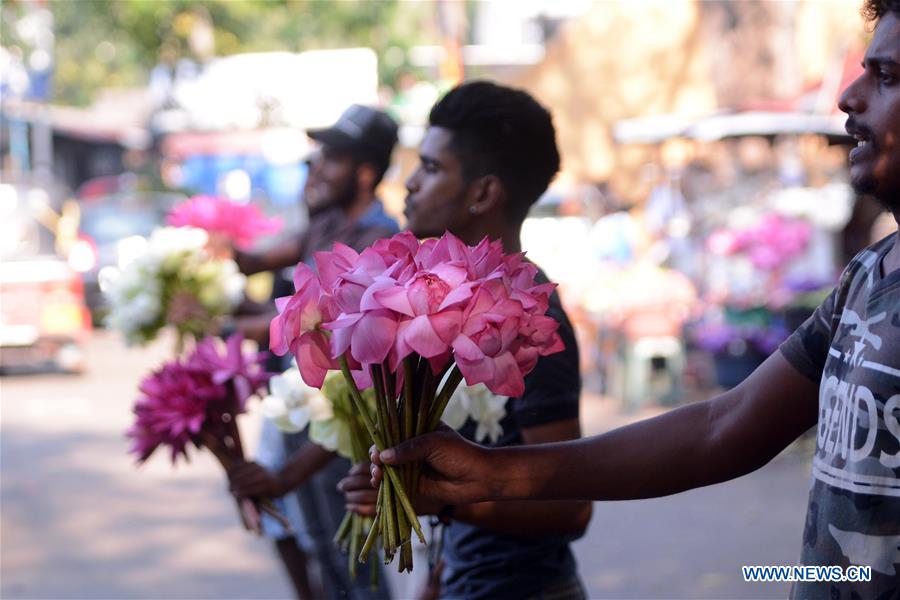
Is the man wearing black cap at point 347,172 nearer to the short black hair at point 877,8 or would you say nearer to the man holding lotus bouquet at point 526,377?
the man holding lotus bouquet at point 526,377

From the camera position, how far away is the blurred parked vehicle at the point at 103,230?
20469 millimetres

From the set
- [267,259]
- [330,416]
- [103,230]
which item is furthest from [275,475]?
[103,230]

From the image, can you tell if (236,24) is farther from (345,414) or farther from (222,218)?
(345,414)

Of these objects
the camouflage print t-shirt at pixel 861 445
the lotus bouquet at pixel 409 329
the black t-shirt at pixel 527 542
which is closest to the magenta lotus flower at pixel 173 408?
the black t-shirt at pixel 527 542

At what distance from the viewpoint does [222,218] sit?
556cm

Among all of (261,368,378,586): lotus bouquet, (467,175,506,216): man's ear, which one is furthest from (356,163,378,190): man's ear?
(467,175,506,216): man's ear

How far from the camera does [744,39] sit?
18938 millimetres

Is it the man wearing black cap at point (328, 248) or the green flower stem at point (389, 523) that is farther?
the man wearing black cap at point (328, 248)

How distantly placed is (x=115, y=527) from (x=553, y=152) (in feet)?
20.6

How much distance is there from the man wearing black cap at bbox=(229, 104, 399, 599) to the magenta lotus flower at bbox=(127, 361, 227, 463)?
80 cm

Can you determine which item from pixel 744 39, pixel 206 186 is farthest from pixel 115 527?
pixel 206 186

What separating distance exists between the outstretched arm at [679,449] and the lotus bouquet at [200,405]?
160 centimetres

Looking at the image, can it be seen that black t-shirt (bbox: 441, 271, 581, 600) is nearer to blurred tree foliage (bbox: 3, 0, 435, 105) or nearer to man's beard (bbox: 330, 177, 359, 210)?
man's beard (bbox: 330, 177, 359, 210)

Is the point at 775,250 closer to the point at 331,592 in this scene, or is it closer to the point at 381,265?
the point at 331,592
